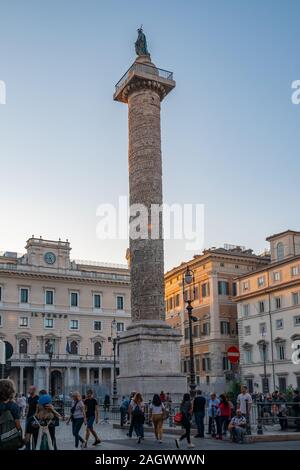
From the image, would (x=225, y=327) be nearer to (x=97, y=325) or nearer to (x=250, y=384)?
(x=250, y=384)

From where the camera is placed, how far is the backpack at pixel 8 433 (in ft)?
23.8

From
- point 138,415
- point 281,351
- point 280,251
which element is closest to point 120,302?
point 280,251

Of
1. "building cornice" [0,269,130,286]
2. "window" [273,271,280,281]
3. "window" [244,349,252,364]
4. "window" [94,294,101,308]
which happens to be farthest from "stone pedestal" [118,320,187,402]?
"window" [94,294,101,308]

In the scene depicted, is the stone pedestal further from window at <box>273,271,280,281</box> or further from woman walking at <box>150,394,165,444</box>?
window at <box>273,271,280,281</box>

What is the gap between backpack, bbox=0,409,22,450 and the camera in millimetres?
7266

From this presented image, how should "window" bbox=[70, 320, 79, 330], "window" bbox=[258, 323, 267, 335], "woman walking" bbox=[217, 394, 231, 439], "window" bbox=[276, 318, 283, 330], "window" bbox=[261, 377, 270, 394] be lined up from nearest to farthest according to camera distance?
"woman walking" bbox=[217, 394, 231, 439], "window" bbox=[261, 377, 270, 394], "window" bbox=[276, 318, 283, 330], "window" bbox=[258, 323, 267, 335], "window" bbox=[70, 320, 79, 330]

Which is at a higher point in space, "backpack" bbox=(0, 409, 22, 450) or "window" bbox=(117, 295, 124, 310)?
"window" bbox=(117, 295, 124, 310)

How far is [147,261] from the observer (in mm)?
28812

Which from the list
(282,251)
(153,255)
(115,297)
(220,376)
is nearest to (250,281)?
(282,251)

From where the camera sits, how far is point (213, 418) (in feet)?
60.5

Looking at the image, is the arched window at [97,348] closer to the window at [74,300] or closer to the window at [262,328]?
the window at [74,300]

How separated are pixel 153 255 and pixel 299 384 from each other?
935 inches
